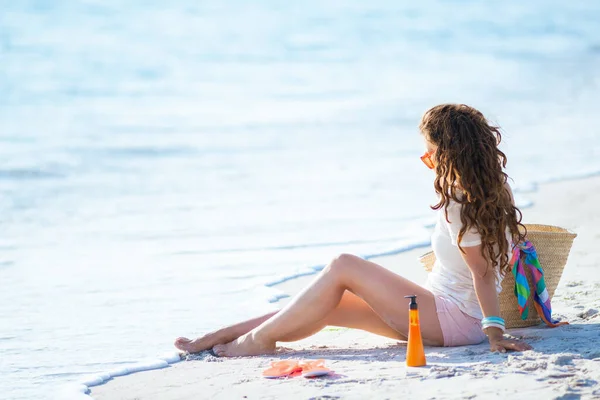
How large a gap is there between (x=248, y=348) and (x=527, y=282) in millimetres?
1585

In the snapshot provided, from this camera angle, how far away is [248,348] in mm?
4969

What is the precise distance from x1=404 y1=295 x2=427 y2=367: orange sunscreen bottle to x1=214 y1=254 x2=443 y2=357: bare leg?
39 cm

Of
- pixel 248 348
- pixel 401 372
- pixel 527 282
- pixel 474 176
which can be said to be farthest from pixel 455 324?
pixel 248 348

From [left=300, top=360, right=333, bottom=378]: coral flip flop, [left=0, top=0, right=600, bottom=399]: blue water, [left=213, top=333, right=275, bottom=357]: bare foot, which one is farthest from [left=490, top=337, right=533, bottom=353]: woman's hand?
[left=0, top=0, right=600, bottom=399]: blue water

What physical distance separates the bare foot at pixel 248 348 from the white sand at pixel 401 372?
0.08 m

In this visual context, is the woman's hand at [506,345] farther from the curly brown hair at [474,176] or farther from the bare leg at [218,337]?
the bare leg at [218,337]

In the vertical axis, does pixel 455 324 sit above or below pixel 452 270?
below

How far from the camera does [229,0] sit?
37.9 metres

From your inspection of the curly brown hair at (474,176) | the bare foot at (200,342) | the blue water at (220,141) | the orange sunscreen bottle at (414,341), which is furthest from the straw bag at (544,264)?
the blue water at (220,141)

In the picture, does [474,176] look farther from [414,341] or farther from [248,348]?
[248,348]

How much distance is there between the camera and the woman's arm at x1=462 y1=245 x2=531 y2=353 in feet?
14.5

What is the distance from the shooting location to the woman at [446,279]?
4.42 meters

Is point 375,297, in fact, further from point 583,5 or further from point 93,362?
point 583,5

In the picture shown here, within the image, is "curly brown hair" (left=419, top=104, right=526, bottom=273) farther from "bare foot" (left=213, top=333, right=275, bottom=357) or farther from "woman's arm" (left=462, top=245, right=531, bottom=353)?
"bare foot" (left=213, top=333, right=275, bottom=357)
